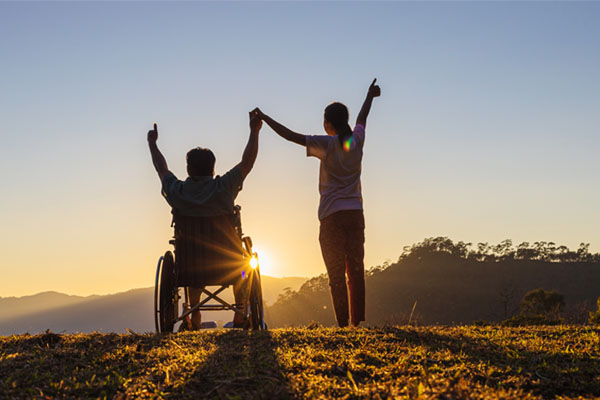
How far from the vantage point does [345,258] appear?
6.05 m

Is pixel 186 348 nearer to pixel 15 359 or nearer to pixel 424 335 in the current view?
pixel 15 359

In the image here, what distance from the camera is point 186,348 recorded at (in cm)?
410

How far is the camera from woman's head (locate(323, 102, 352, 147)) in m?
6.02

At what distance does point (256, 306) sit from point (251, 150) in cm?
168

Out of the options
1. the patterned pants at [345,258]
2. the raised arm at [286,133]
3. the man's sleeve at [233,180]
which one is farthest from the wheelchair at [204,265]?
the raised arm at [286,133]

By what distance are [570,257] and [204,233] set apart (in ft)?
334

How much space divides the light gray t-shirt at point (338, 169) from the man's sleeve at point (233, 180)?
2.56ft

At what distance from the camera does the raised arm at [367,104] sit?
6379 millimetres

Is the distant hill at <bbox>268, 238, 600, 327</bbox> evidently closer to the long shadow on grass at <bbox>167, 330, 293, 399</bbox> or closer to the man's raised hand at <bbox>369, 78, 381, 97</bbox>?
the man's raised hand at <bbox>369, 78, 381, 97</bbox>

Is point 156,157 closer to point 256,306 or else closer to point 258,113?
point 258,113

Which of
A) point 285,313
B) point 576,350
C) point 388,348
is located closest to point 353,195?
point 388,348

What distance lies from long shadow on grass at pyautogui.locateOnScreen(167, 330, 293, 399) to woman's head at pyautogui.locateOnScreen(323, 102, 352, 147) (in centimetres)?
270

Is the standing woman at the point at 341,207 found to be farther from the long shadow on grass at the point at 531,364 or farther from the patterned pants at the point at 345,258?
the long shadow on grass at the point at 531,364

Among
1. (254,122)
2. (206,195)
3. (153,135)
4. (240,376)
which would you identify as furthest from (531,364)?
(153,135)
